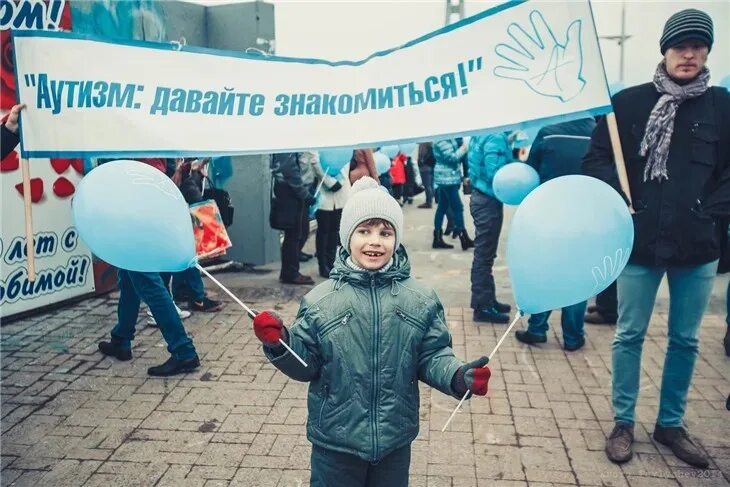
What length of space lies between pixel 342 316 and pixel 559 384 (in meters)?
2.65

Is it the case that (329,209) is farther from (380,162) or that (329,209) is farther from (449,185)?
(449,185)

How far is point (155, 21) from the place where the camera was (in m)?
6.88

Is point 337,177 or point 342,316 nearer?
point 342,316

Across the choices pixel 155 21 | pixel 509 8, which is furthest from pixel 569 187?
pixel 155 21

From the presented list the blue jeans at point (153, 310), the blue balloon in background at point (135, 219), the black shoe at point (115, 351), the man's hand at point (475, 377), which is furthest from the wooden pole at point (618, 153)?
the black shoe at point (115, 351)

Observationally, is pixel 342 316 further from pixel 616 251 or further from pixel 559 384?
pixel 559 384

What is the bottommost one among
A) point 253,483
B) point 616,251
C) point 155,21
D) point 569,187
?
point 253,483

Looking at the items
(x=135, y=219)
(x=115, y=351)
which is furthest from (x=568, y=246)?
(x=115, y=351)

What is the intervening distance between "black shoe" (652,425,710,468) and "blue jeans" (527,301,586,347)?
1.39 meters

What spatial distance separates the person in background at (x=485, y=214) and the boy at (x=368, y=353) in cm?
317

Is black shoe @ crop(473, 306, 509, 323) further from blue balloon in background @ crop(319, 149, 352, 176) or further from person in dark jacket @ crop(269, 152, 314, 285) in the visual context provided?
person in dark jacket @ crop(269, 152, 314, 285)

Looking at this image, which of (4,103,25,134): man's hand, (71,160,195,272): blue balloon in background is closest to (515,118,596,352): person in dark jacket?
(71,160,195,272): blue balloon in background

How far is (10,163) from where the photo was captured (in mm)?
5336

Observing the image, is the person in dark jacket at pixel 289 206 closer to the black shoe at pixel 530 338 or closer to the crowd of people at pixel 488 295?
the crowd of people at pixel 488 295
